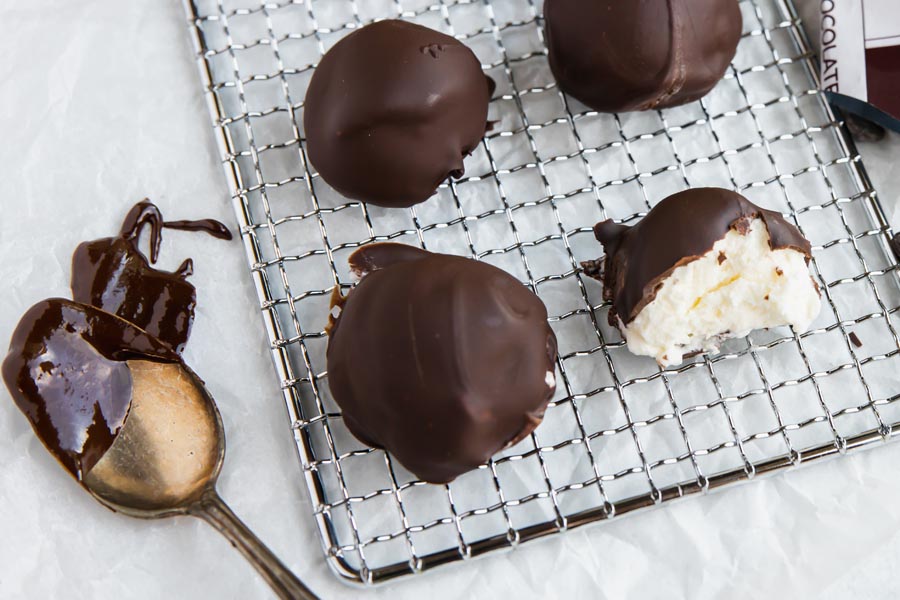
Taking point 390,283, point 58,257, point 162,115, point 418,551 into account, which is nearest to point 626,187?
point 390,283

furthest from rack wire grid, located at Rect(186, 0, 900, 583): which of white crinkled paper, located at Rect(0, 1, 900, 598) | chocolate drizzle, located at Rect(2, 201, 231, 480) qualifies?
chocolate drizzle, located at Rect(2, 201, 231, 480)

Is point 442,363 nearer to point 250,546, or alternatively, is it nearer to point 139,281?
point 250,546

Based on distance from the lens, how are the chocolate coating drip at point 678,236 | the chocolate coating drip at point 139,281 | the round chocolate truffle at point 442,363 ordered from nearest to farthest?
the round chocolate truffle at point 442,363
the chocolate coating drip at point 678,236
the chocolate coating drip at point 139,281

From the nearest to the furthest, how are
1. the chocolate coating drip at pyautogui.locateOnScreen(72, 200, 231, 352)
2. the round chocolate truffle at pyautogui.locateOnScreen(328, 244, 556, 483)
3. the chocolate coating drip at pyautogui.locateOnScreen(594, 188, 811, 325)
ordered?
the round chocolate truffle at pyautogui.locateOnScreen(328, 244, 556, 483) → the chocolate coating drip at pyautogui.locateOnScreen(594, 188, 811, 325) → the chocolate coating drip at pyautogui.locateOnScreen(72, 200, 231, 352)

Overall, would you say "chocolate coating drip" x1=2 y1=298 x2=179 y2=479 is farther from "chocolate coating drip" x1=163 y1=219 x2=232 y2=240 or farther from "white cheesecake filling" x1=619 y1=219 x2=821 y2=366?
"white cheesecake filling" x1=619 y1=219 x2=821 y2=366

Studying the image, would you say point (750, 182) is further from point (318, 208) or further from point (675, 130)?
point (318, 208)

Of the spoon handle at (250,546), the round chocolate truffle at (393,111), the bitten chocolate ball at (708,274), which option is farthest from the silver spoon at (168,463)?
the bitten chocolate ball at (708,274)

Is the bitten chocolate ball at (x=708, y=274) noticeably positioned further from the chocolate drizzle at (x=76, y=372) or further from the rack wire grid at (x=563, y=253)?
the chocolate drizzle at (x=76, y=372)
